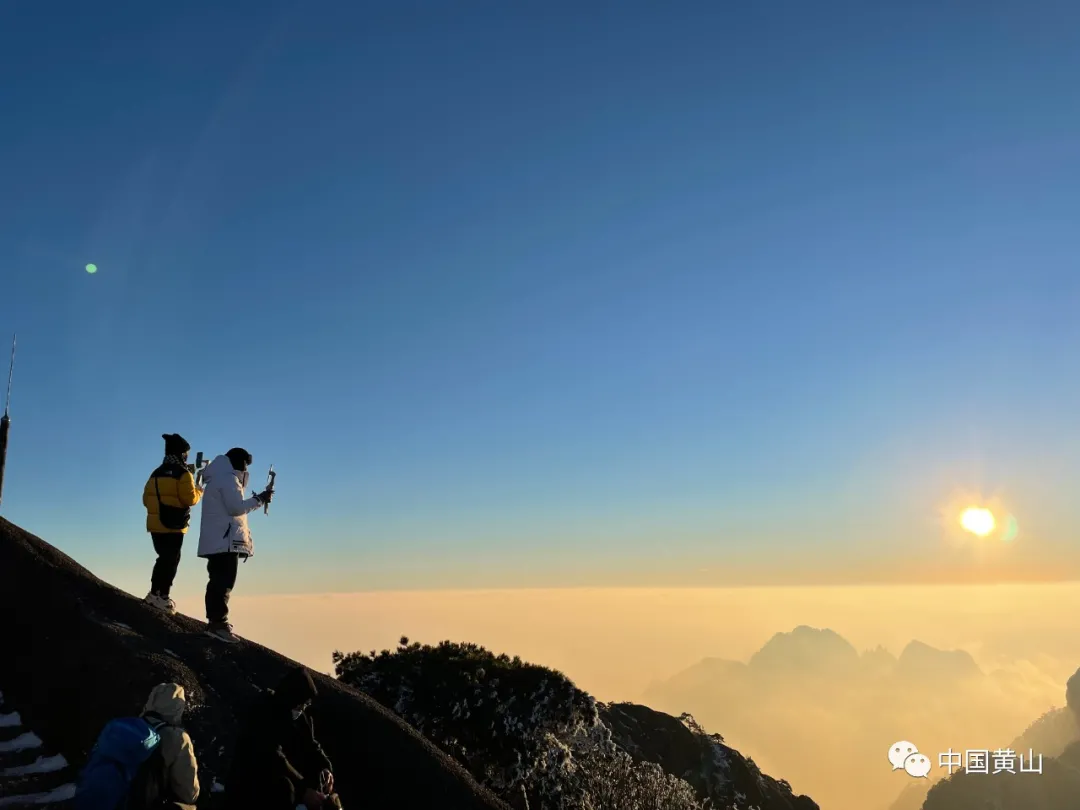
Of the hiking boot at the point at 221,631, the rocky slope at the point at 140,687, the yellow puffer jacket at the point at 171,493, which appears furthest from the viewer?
the hiking boot at the point at 221,631

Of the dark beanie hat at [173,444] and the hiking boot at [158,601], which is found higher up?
the dark beanie hat at [173,444]

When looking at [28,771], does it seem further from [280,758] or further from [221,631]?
[280,758]

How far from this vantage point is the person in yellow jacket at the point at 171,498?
13.0 m

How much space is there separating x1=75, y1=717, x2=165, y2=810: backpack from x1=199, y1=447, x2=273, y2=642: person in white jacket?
22.0 ft

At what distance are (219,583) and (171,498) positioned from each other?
168cm

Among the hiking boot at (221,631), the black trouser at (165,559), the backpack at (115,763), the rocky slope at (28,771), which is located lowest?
the rocky slope at (28,771)

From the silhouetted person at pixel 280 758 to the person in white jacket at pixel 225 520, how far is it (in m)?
5.78

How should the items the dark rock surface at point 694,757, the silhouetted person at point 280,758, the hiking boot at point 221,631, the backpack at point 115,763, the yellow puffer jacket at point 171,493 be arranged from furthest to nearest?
the dark rock surface at point 694,757 < the hiking boot at point 221,631 < the yellow puffer jacket at point 171,493 < the silhouetted person at point 280,758 < the backpack at point 115,763

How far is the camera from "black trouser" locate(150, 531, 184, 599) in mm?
13211

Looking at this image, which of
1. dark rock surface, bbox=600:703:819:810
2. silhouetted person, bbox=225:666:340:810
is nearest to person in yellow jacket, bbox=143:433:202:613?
silhouetted person, bbox=225:666:340:810

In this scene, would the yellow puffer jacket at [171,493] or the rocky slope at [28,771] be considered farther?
the yellow puffer jacket at [171,493]

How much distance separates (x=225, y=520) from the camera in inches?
498

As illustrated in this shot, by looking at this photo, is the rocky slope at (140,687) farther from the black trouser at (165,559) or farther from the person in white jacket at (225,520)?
the person in white jacket at (225,520)

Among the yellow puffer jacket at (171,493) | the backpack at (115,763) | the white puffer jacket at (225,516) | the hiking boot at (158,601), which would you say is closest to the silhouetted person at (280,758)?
the backpack at (115,763)
